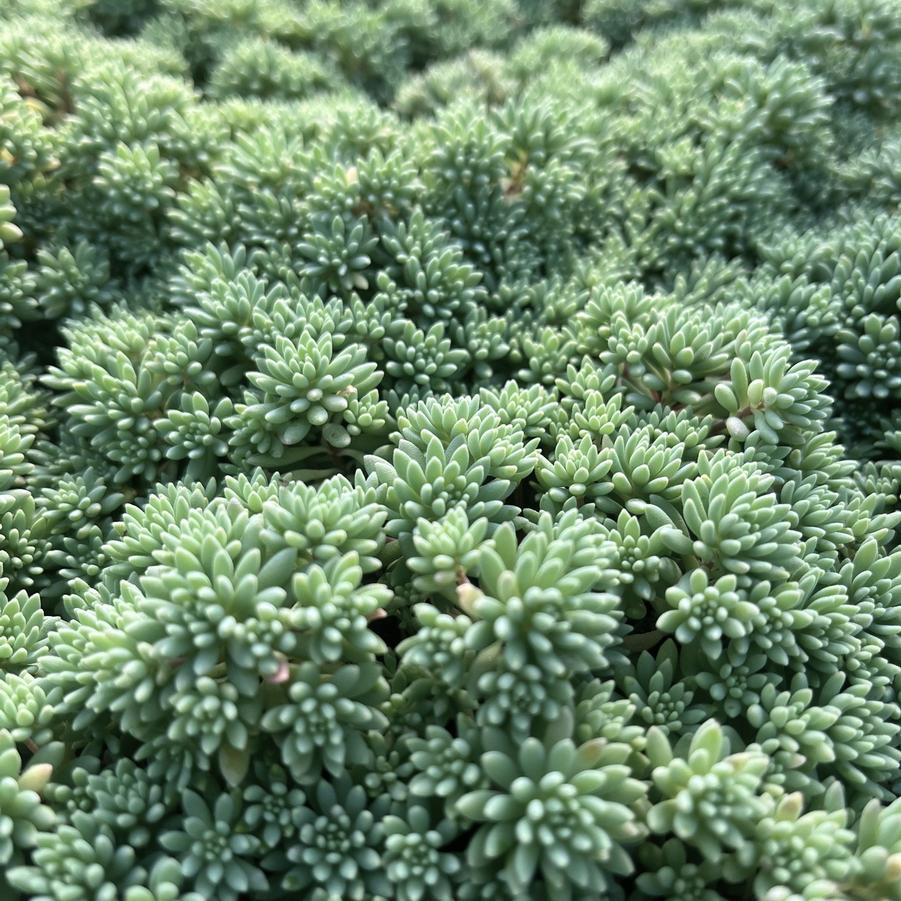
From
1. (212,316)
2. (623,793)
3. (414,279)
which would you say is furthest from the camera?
(414,279)

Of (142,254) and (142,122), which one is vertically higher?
(142,122)

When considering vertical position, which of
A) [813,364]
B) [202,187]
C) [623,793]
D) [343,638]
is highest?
[202,187]

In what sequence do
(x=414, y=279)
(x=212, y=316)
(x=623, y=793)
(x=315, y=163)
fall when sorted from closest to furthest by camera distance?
(x=623, y=793) → (x=212, y=316) → (x=414, y=279) → (x=315, y=163)

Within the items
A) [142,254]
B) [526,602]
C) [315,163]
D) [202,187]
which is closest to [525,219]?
[315,163]

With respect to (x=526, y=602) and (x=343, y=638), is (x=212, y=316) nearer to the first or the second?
(x=343, y=638)

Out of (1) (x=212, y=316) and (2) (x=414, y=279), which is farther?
(2) (x=414, y=279)

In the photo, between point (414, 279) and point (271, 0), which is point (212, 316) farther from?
point (271, 0)

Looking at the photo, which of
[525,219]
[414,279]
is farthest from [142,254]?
[525,219]
